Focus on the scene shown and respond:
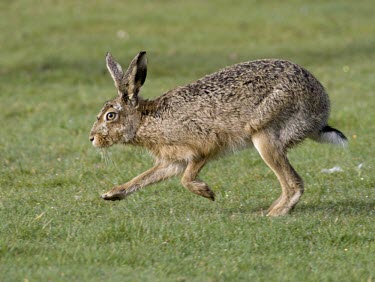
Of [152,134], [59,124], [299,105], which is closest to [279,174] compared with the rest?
[299,105]

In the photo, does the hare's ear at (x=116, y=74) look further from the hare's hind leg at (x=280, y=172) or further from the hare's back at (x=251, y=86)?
the hare's hind leg at (x=280, y=172)

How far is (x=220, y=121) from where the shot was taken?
8.73 metres

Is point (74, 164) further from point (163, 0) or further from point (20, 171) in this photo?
point (163, 0)

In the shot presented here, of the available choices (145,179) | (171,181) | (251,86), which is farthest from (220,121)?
(171,181)

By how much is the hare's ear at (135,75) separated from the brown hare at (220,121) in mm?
10

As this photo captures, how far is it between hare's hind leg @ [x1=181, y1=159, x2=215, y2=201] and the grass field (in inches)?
8.6

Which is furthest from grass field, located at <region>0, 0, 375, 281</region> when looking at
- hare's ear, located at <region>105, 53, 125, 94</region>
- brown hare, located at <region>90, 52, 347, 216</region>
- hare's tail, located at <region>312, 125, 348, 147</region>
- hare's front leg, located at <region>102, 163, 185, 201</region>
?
hare's ear, located at <region>105, 53, 125, 94</region>

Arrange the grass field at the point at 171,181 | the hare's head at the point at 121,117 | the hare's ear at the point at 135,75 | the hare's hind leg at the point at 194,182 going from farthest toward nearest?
the hare's head at the point at 121,117 → the hare's ear at the point at 135,75 → the hare's hind leg at the point at 194,182 → the grass field at the point at 171,181

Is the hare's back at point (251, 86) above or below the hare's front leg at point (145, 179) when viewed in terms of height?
above

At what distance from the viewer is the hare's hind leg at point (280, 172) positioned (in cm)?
860

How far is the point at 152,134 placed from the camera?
890 cm

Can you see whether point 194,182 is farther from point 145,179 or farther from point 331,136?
point 331,136

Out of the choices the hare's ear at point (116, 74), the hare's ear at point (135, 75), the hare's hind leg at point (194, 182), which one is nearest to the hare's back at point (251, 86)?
the hare's ear at point (135, 75)

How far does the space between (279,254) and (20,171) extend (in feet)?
14.4
